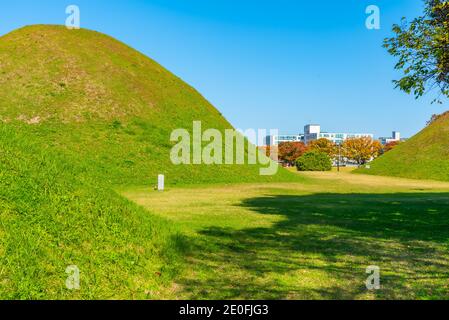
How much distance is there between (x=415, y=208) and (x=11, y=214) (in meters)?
16.8

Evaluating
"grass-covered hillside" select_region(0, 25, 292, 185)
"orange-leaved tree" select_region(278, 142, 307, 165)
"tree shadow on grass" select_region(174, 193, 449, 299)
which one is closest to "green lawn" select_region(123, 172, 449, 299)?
"tree shadow on grass" select_region(174, 193, 449, 299)

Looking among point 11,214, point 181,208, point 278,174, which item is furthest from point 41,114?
point 11,214

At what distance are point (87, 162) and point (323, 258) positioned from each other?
94.1 feet

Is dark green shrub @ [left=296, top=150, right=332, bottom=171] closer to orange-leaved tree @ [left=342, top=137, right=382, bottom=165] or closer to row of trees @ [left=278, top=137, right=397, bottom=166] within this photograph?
row of trees @ [left=278, top=137, right=397, bottom=166]

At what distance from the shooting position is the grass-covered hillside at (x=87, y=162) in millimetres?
7090

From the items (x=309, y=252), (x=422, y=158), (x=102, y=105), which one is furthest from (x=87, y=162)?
(x=422, y=158)

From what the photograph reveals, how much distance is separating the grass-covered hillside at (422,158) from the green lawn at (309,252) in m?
40.6

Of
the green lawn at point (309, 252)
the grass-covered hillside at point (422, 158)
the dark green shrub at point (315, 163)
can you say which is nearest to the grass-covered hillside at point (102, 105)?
the dark green shrub at point (315, 163)

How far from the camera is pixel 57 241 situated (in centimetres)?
762

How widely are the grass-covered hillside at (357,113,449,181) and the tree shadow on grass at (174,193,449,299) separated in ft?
141

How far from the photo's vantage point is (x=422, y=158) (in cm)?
5859

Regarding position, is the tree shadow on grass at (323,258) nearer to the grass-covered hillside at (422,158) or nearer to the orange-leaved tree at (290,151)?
the grass-covered hillside at (422,158)

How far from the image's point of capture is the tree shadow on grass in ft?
22.8

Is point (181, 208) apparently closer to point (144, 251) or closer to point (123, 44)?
point (144, 251)
